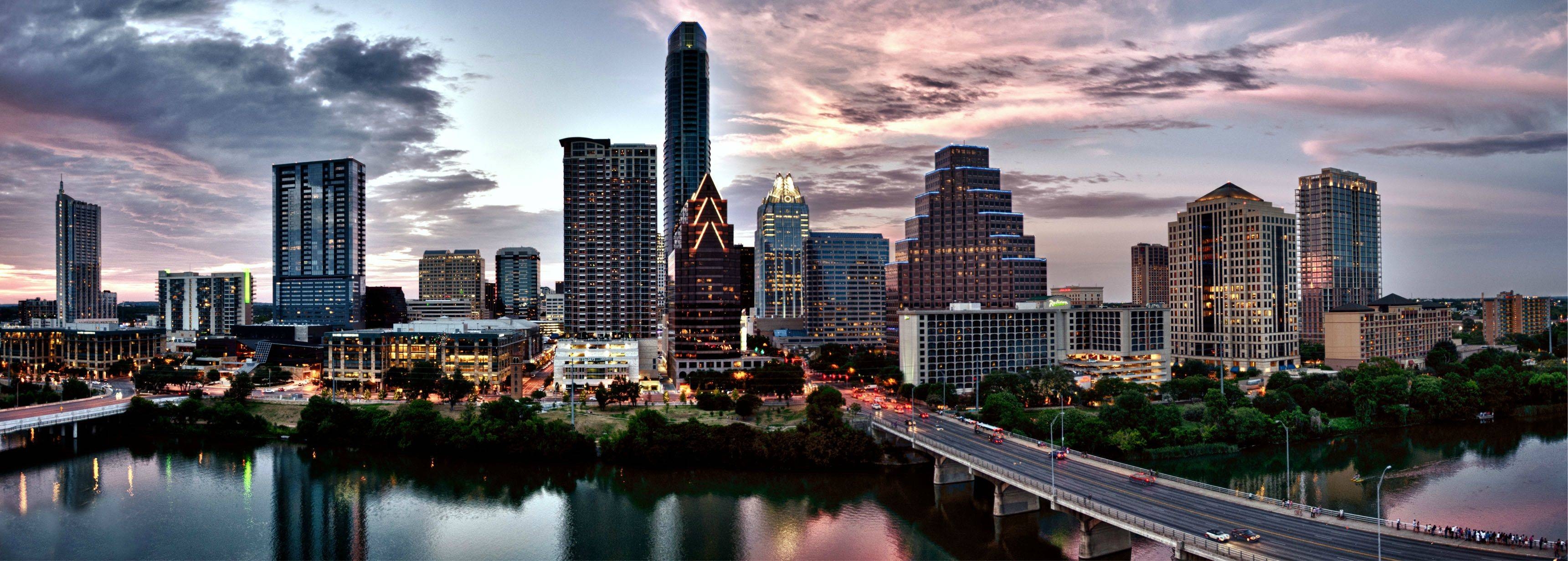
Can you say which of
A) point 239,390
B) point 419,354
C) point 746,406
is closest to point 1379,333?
point 746,406

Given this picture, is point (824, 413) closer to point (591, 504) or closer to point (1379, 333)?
point (591, 504)

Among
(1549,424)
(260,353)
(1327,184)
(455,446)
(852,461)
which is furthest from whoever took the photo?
(1327,184)

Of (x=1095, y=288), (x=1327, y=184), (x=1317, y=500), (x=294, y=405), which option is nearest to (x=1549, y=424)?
(x=1317, y=500)

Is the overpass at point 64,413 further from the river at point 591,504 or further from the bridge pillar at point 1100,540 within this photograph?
the bridge pillar at point 1100,540

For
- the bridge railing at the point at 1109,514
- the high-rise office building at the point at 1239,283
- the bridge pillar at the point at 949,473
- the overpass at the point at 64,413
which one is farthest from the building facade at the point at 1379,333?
the overpass at the point at 64,413

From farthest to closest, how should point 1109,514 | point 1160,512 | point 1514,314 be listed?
point 1514,314
point 1160,512
point 1109,514

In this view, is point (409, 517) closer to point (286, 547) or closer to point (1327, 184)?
point (286, 547)

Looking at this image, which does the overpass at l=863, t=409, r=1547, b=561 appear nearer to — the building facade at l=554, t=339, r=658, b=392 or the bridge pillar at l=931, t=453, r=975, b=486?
the bridge pillar at l=931, t=453, r=975, b=486
